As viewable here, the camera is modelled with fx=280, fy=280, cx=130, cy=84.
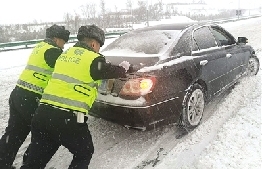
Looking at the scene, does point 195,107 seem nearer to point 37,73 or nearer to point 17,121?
point 37,73

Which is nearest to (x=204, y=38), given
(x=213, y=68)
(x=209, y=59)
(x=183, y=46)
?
(x=209, y=59)

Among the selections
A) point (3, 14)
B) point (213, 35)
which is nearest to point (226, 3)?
point (3, 14)

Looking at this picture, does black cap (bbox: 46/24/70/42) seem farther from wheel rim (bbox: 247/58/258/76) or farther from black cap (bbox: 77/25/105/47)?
wheel rim (bbox: 247/58/258/76)

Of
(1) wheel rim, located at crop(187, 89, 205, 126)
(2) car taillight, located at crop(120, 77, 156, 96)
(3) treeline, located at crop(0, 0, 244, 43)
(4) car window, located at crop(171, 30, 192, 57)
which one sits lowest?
(1) wheel rim, located at crop(187, 89, 205, 126)

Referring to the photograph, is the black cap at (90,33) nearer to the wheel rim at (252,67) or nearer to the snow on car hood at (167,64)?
the snow on car hood at (167,64)

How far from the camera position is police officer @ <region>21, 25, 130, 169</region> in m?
2.57

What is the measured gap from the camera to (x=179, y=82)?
3840 millimetres

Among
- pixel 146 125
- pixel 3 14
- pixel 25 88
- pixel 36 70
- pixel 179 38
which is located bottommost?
pixel 146 125

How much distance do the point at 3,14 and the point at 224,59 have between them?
240 ft

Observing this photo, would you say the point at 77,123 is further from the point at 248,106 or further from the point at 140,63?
the point at 248,106

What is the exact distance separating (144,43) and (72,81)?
2.06 metres

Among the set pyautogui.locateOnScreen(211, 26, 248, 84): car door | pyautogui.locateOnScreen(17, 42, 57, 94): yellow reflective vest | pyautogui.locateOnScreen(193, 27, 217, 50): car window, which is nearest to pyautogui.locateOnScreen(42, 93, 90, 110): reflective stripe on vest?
pyautogui.locateOnScreen(17, 42, 57, 94): yellow reflective vest

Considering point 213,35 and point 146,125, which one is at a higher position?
point 213,35

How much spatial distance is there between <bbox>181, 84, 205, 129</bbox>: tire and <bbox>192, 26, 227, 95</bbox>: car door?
0.77 ft
